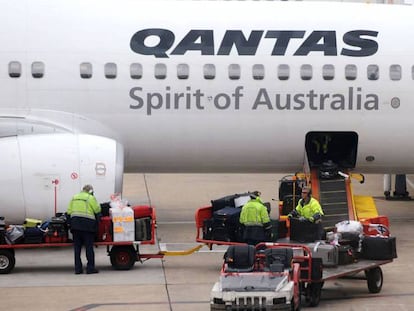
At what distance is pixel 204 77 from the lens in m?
22.5

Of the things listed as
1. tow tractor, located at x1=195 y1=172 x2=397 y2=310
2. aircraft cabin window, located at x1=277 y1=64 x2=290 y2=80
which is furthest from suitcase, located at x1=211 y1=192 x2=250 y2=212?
aircraft cabin window, located at x1=277 y1=64 x2=290 y2=80

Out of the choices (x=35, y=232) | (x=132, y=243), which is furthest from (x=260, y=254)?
(x=35, y=232)

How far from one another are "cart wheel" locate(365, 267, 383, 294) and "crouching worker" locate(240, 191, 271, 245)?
87.2 inches

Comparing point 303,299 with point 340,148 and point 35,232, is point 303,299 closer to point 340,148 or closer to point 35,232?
point 35,232

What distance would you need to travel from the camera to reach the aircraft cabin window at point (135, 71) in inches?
883

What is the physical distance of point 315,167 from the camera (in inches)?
926

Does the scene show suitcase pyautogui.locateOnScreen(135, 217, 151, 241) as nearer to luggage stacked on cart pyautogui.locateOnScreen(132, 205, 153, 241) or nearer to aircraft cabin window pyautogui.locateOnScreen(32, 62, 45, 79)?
luggage stacked on cart pyautogui.locateOnScreen(132, 205, 153, 241)

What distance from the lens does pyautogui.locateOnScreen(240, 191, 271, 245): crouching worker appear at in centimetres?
1948

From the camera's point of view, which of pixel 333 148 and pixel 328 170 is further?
pixel 333 148

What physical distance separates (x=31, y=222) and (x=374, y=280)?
6551 mm

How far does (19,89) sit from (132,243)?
4.56 metres

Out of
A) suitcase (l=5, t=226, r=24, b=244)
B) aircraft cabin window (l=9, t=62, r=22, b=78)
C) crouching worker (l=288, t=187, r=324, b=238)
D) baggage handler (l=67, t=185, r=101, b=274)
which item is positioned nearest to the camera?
baggage handler (l=67, t=185, r=101, b=274)

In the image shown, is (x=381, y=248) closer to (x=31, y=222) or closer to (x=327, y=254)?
(x=327, y=254)

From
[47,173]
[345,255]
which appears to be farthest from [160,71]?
[345,255]
